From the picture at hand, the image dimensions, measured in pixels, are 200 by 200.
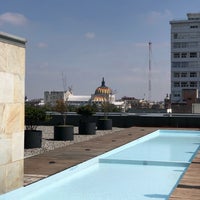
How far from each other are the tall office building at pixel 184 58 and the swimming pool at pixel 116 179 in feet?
248

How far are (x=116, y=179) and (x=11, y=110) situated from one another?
123 inches

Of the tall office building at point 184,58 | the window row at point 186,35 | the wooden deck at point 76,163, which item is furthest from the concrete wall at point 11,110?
the window row at point 186,35

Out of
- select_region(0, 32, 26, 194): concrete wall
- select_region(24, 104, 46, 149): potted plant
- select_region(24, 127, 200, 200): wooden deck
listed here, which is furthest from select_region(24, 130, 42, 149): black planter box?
select_region(0, 32, 26, 194): concrete wall

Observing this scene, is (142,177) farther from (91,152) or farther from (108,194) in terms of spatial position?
(91,152)

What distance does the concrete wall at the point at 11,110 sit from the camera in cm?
504

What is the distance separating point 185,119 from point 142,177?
12.1 meters

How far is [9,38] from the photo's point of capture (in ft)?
17.0

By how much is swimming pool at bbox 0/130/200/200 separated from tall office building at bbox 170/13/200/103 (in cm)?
7559

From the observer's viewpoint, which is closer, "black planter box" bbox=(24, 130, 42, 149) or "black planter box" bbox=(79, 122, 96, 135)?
"black planter box" bbox=(24, 130, 42, 149)

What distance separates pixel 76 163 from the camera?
8062 millimetres

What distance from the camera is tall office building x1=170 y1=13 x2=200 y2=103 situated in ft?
280

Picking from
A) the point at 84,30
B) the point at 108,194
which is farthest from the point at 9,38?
the point at 84,30

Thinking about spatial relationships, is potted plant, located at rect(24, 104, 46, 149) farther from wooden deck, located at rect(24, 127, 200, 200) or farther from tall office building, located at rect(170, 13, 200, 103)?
tall office building, located at rect(170, 13, 200, 103)

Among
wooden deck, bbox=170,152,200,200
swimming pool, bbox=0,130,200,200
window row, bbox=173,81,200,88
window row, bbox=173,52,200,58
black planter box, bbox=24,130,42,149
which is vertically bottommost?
swimming pool, bbox=0,130,200,200
